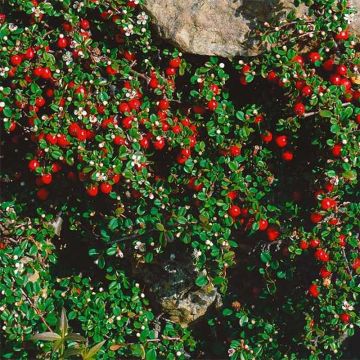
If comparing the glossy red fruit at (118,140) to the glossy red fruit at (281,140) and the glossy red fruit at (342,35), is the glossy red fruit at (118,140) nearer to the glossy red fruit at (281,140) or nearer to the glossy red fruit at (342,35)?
the glossy red fruit at (281,140)

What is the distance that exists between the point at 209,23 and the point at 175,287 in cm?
155

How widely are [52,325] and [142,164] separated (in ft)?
3.47

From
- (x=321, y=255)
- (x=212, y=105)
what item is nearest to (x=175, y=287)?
(x=321, y=255)

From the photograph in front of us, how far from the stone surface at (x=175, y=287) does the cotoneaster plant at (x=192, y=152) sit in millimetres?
99

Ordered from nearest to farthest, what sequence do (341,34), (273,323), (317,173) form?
(341,34), (317,173), (273,323)

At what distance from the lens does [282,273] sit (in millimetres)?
3514

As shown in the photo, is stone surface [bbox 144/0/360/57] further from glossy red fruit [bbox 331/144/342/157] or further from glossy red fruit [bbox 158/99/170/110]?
glossy red fruit [bbox 331/144/342/157]

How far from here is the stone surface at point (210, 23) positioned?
10.8ft

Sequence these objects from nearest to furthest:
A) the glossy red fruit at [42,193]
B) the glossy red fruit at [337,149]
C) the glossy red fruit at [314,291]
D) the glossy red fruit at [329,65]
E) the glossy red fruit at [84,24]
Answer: the glossy red fruit at [337,149] → the glossy red fruit at [329,65] → the glossy red fruit at [84,24] → the glossy red fruit at [314,291] → the glossy red fruit at [42,193]

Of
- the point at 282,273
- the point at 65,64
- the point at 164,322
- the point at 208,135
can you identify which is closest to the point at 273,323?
the point at 282,273

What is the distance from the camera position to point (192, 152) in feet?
11.4

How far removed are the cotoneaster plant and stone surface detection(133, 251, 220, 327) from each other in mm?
99

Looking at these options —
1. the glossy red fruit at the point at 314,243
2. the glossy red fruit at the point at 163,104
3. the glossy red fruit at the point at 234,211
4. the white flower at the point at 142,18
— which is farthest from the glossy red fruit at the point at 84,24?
the glossy red fruit at the point at 314,243

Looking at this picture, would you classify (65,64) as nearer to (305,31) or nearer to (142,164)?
(142,164)
